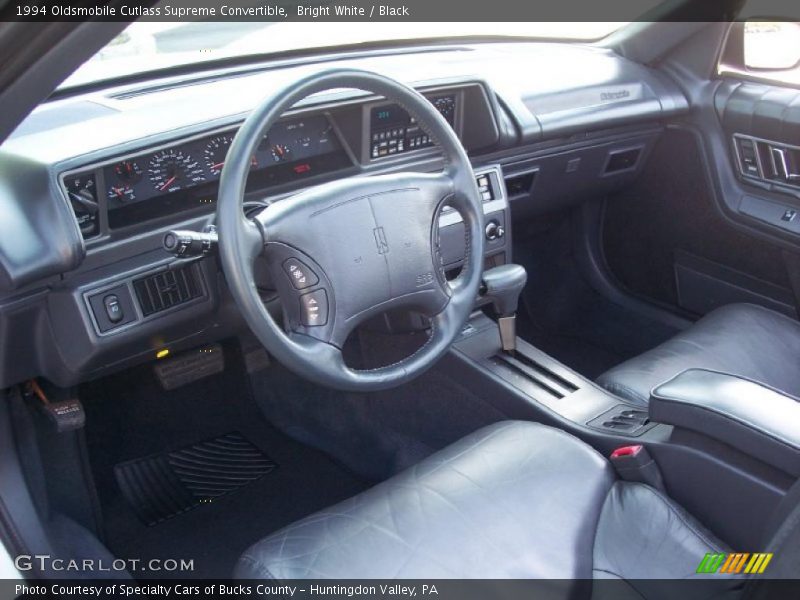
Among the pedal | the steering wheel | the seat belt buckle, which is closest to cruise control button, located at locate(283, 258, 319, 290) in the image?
the steering wheel

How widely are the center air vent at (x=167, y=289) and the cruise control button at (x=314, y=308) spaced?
A: 15.2 inches

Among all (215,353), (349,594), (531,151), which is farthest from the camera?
(531,151)

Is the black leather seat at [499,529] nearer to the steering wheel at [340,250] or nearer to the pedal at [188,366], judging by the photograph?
the steering wheel at [340,250]

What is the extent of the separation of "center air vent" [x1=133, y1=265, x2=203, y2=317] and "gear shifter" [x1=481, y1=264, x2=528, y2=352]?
66 cm

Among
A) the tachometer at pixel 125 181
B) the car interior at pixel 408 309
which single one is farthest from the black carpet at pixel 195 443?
the tachometer at pixel 125 181

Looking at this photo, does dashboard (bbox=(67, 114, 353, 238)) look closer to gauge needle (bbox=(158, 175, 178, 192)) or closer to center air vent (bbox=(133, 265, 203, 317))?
gauge needle (bbox=(158, 175, 178, 192))

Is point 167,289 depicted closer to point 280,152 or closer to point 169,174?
point 169,174

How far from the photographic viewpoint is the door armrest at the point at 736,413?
56.8 inches

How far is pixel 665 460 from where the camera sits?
1.63 metres

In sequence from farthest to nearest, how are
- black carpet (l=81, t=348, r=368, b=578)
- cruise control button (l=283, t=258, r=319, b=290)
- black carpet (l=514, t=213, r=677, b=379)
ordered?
black carpet (l=514, t=213, r=677, b=379), black carpet (l=81, t=348, r=368, b=578), cruise control button (l=283, t=258, r=319, b=290)

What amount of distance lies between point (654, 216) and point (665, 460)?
1567mm

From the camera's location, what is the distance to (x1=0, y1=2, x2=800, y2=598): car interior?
1444mm

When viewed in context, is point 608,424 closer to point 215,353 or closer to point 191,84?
point 215,353

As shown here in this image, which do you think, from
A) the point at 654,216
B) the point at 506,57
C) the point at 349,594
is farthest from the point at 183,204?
the point at 654,216
